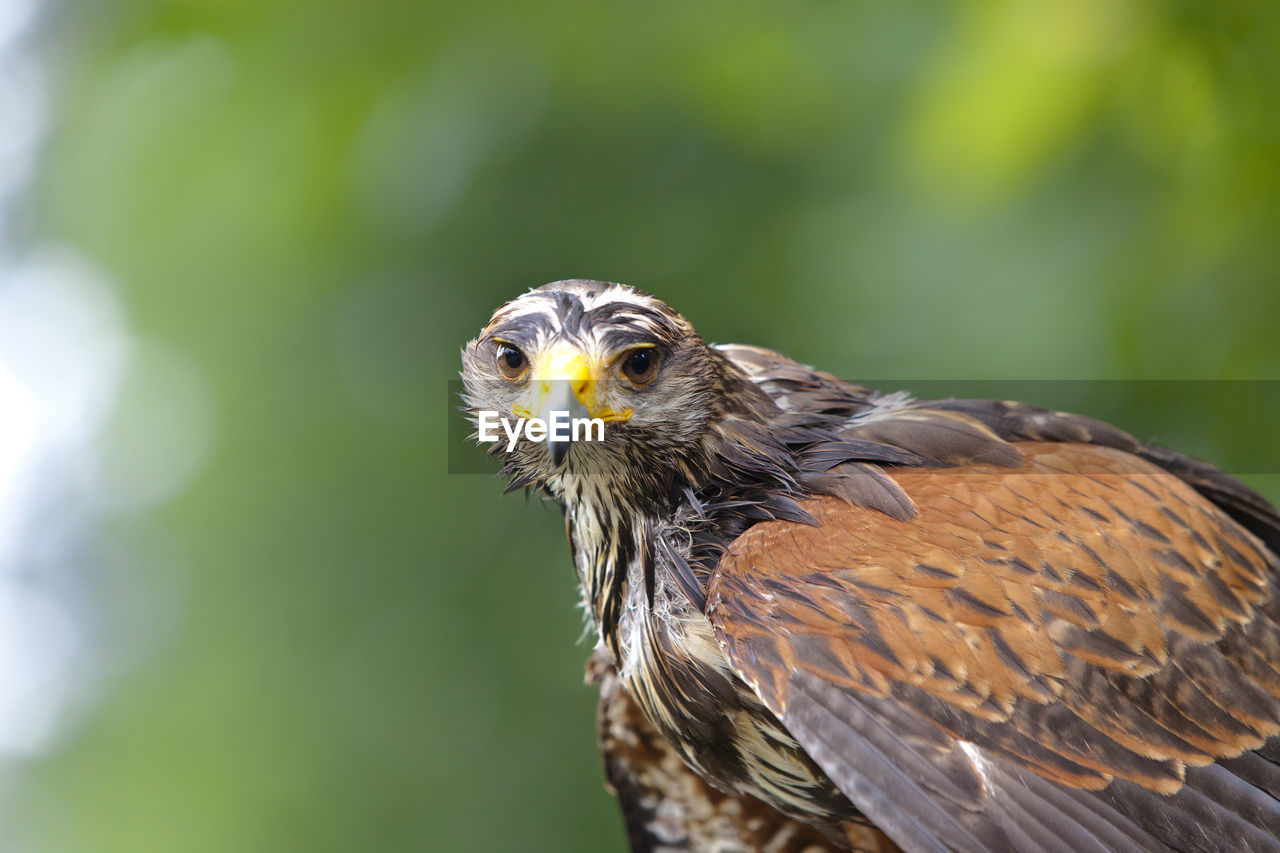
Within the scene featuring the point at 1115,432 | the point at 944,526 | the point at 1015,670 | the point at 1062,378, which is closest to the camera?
the point at 1015,670

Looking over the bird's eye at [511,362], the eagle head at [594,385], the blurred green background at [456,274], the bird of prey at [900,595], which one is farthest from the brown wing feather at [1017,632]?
the blurred green background at [456,274]

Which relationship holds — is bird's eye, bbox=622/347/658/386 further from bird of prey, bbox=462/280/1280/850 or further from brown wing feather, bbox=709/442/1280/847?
brown wing feather, bbox=709/442/1280/847

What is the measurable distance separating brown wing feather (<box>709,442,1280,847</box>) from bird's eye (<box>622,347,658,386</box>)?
34 centimetres

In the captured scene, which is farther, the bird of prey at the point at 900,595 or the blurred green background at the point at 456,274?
the blurred green background at the point at 456,274

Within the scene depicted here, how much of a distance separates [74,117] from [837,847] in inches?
143

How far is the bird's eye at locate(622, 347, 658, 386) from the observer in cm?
176

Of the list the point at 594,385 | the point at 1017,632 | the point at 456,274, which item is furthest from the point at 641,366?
the point at 456,274

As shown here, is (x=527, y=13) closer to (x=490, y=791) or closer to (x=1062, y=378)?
(x=1062, y=378)

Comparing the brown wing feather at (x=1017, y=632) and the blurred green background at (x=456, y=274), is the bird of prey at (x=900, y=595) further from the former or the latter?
the blurred green background at (x=456, y=274)

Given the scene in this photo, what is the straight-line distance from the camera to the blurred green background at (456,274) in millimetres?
2945

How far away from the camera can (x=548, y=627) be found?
11.3 feet

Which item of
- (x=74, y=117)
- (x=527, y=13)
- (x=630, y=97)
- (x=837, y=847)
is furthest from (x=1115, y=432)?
(x=74, y=117)

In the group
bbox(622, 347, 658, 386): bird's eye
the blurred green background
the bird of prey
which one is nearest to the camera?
the bird of prey

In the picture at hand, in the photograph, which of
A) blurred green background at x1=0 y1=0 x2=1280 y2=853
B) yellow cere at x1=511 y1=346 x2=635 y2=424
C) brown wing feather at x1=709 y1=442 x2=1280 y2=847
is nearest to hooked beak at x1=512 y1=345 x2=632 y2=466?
yellow cere at x1=511 y1=346 x2=635 y2=424
